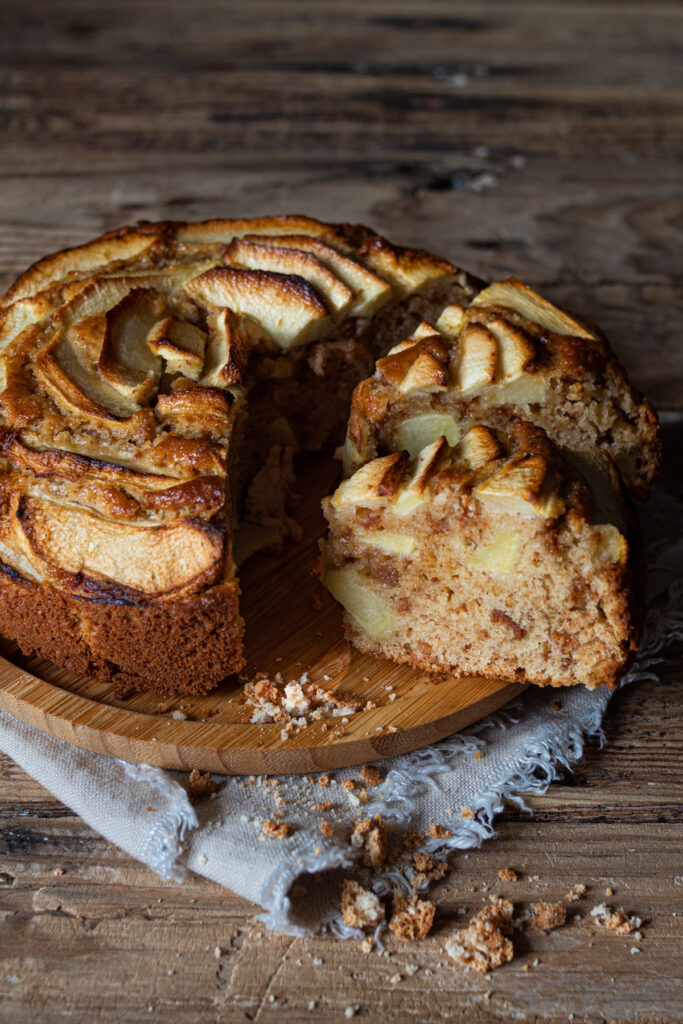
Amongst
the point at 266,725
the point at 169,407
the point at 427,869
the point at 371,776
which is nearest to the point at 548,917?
the point at 427,869

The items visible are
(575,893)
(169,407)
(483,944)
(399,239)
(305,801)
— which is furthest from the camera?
(399,239)

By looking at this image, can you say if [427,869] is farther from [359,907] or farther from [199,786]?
[199,786]

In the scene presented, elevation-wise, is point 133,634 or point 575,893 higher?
point 133,634

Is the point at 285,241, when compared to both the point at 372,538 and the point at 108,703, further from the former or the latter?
the point at 108,703

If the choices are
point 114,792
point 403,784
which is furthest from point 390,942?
point 114,792

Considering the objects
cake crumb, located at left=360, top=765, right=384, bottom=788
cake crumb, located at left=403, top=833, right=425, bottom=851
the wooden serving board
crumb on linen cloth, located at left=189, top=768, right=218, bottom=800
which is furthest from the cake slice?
crumb on linen cloth, located at left=189, top=768, right=218, bottom=800

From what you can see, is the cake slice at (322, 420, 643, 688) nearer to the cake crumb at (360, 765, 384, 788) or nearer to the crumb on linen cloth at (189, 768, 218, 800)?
the cake crumb at (360, 765, 384, 788)
